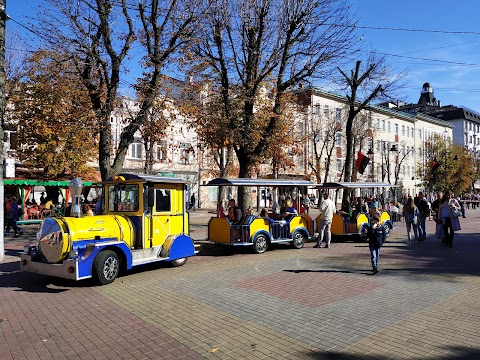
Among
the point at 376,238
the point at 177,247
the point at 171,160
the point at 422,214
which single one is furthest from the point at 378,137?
the point at 177,247

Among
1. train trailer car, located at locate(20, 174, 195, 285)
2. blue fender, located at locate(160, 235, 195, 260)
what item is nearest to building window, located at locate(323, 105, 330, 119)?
train trailer car, located at locate(20, 174, 195, 285)

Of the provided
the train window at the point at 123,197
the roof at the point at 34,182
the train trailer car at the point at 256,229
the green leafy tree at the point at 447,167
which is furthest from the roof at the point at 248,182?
the green leafy tree at the point at 447,167

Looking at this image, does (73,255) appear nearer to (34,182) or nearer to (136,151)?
(34,182)

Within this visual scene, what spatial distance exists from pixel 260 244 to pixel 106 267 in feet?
17.8

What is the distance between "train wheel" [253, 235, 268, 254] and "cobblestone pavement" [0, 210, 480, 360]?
1729 mm

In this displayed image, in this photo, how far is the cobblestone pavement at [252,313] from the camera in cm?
486

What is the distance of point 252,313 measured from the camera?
20.6 ft

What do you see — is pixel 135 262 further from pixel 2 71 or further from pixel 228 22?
pixel 228 22

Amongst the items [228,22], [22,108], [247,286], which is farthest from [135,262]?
[22,108]

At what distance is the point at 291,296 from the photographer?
7.24 metres

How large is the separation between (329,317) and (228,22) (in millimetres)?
14125

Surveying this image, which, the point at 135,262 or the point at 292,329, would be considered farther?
the point at 135,262

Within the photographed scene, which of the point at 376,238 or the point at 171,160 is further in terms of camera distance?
the point at 171,160

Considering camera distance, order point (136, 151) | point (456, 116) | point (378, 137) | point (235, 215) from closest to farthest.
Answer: point (235, 215)
point (136, 151)
point (378, 137)
point (456, 116)
